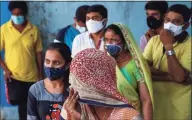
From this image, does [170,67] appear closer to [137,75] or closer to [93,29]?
[137,75]

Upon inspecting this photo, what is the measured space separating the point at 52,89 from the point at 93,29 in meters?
1.37

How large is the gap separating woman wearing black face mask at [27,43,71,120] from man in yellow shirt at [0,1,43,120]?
2.04 m

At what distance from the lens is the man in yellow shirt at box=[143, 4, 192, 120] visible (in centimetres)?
420

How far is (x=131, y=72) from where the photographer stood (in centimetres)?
384

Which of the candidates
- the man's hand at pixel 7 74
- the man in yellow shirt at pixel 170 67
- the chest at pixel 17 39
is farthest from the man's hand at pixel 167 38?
the man's hand at pixel 7 74

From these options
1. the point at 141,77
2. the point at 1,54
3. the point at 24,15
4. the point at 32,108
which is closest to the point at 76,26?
the point at 24,15

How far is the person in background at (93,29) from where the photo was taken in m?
4.65

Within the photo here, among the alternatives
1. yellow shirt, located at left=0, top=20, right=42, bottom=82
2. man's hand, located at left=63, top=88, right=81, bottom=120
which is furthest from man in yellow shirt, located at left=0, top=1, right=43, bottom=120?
man's hand, located at left=63, top=88, right=81, bottom=120

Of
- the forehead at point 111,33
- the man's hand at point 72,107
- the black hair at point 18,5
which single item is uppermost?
the black hair at point 18,5

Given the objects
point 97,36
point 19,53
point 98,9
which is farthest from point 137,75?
point 19,53

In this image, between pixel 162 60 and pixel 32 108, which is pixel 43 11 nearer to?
pixel 162 60

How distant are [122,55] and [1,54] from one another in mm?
2450

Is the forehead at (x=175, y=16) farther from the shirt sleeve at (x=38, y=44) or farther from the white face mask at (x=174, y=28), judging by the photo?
the shirt sleeve at (x=38, y=44)

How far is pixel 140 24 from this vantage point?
18.6 feet
